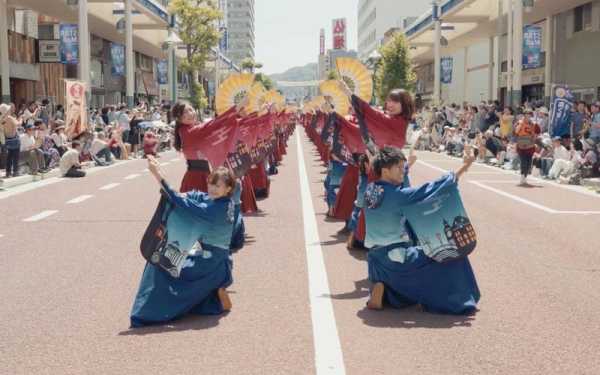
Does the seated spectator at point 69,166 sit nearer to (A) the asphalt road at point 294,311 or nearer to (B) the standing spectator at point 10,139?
(B) the standing spectator at point 10,139

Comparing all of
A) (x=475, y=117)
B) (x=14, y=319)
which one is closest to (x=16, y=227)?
(x=14, y=319)

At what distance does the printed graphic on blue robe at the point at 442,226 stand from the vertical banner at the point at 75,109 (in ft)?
56.0

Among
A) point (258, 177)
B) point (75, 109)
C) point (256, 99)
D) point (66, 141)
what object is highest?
point (256, 99)

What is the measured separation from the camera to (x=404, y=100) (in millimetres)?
7512

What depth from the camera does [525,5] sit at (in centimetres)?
2844

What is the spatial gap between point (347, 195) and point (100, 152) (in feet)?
50.5

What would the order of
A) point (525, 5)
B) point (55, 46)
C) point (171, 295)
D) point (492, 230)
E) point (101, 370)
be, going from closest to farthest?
point (101, 370), point (171, 295), point (492, 230), point (525, 5), point (55, 46)

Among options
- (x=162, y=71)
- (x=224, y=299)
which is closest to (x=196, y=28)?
(x=162, y=71)

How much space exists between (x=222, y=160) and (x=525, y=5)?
74.7 feet

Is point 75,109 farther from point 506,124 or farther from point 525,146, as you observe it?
point 506,124

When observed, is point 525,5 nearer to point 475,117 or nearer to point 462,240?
point 475,117

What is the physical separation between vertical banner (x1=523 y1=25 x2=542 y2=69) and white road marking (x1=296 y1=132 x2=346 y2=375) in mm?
25263

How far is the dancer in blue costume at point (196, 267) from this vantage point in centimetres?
551

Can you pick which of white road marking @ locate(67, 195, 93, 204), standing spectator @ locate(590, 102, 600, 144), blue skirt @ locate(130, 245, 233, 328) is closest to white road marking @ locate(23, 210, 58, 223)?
white road marking @ locate(67, 195, 93, 204)
